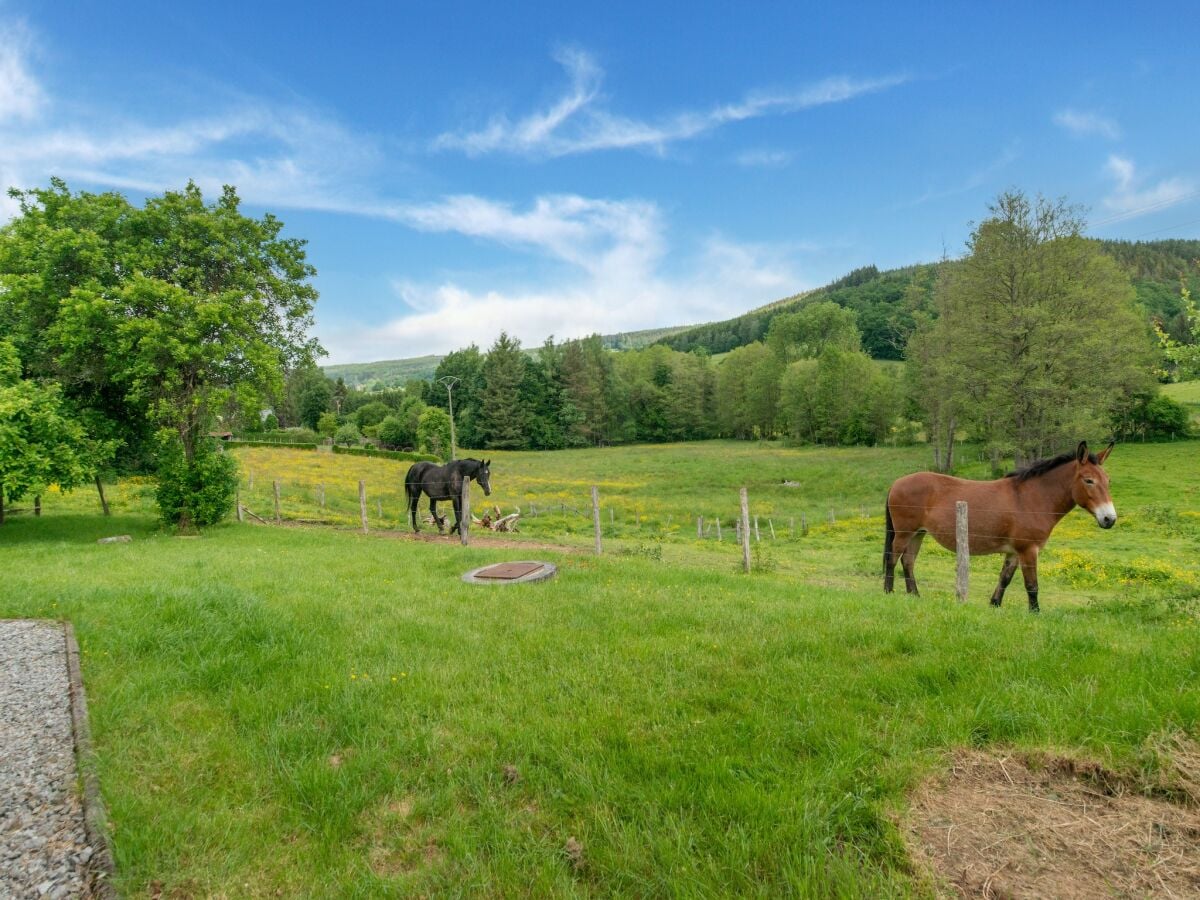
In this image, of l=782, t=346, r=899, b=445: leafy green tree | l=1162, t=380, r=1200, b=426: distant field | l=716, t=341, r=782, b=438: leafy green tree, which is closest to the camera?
l=1162, t=380, r=1200, b=426: distant field

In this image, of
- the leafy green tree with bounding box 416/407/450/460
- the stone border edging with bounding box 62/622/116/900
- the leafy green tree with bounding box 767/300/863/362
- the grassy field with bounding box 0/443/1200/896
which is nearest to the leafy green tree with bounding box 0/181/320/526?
the grassy field with bounding box 0/443/1200/896

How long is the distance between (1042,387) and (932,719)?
2857 cm

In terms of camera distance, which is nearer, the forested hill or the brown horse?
the brown horse

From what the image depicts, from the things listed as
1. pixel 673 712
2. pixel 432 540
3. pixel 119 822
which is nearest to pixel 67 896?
pixel 119 822

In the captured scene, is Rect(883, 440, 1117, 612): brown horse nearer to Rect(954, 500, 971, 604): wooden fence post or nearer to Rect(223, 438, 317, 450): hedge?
Rect(954, 500, 971, 604): wooden fence post

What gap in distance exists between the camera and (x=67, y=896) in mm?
2914

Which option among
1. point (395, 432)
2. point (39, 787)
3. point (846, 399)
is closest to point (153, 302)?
point (39, 787)

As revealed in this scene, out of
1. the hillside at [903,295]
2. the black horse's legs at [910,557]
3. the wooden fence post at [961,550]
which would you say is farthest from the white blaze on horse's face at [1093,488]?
the hillside at [903,295]

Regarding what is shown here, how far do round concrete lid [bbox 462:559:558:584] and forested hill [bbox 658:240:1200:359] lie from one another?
45962 millimetres

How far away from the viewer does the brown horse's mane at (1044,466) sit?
27.9 feet

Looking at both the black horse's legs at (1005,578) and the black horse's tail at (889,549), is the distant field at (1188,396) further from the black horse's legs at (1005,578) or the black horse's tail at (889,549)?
the black horse's tail at (889,549)

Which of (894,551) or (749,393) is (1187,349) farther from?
(749,393)

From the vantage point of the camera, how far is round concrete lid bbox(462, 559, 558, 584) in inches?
380

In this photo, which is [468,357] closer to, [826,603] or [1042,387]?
[1042,387]
